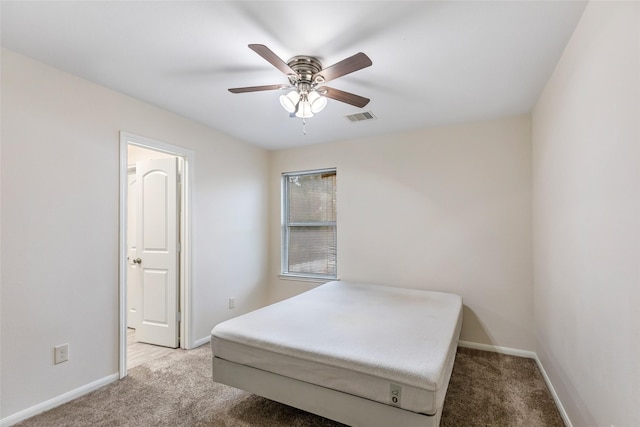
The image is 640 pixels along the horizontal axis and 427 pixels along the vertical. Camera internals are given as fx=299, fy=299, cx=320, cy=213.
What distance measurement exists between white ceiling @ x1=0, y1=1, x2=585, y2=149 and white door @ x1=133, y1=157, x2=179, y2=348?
0.93m

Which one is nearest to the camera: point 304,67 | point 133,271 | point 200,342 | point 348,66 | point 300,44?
point 348,66

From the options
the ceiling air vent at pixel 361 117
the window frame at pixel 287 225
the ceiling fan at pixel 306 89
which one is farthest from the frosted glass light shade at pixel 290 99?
the window frame at pixel 287 225

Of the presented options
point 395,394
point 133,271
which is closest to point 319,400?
point 395,394

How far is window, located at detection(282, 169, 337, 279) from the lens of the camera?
13.4 feet

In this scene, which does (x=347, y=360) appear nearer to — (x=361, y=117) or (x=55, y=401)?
(x=55, y=401)

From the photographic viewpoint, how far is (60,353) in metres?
2.15

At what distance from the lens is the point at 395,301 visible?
113 inches

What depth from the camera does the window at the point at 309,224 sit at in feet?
13.4

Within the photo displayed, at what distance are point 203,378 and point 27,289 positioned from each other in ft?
4.65

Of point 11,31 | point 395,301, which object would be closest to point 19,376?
point 11,31

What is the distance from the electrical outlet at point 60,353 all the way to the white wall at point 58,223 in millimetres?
38

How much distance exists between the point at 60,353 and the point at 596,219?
3.45 metres

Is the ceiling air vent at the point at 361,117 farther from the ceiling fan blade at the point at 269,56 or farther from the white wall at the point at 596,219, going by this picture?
the white wall at the point at 596,219

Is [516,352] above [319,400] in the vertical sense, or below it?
below
